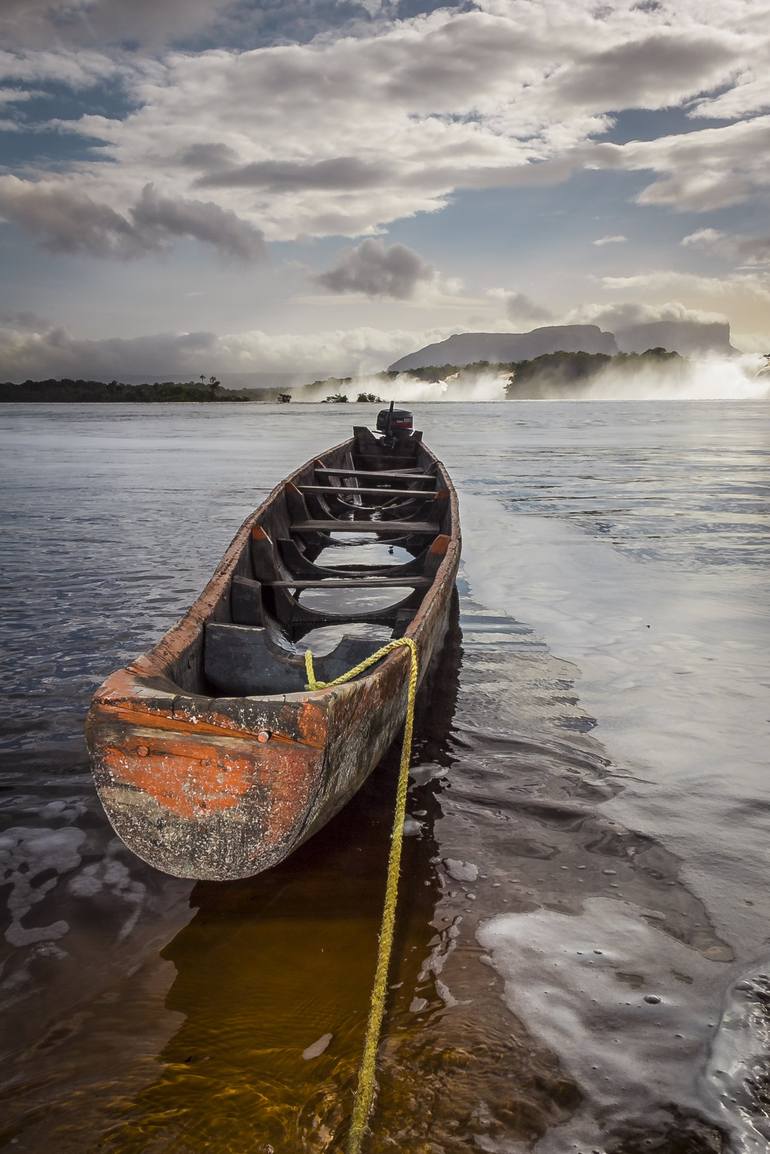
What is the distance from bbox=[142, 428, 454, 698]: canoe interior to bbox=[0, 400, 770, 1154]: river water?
2.46ft

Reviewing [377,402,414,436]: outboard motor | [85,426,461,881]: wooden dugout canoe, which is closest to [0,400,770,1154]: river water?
[85,426,461,881]: wooden dugout canoe

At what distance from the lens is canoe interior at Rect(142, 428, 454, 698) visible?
386 cm

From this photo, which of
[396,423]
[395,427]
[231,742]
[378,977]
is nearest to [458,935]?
[378,977]

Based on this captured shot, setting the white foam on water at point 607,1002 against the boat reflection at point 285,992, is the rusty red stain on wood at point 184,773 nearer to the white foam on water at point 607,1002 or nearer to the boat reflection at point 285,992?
the boat reflection at point 285,992

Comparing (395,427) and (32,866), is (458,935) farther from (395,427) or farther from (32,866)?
(395,427)

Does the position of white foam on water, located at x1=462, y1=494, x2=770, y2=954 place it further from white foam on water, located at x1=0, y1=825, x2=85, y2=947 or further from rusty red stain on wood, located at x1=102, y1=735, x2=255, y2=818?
white foam on water, located at x1=0, y1=825, x2=85, y2=947

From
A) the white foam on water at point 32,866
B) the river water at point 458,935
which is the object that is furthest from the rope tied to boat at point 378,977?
the white foam on water at point 32,866

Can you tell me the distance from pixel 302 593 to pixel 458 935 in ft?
18.8

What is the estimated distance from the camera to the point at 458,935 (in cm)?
293

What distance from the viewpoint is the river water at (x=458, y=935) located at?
2.20m

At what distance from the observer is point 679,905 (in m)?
3.11

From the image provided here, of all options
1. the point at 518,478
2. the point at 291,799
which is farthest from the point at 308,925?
the point at 518,478

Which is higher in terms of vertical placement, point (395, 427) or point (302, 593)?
point (395, 427)

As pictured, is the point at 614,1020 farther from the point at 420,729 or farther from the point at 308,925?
the point at 420,729
